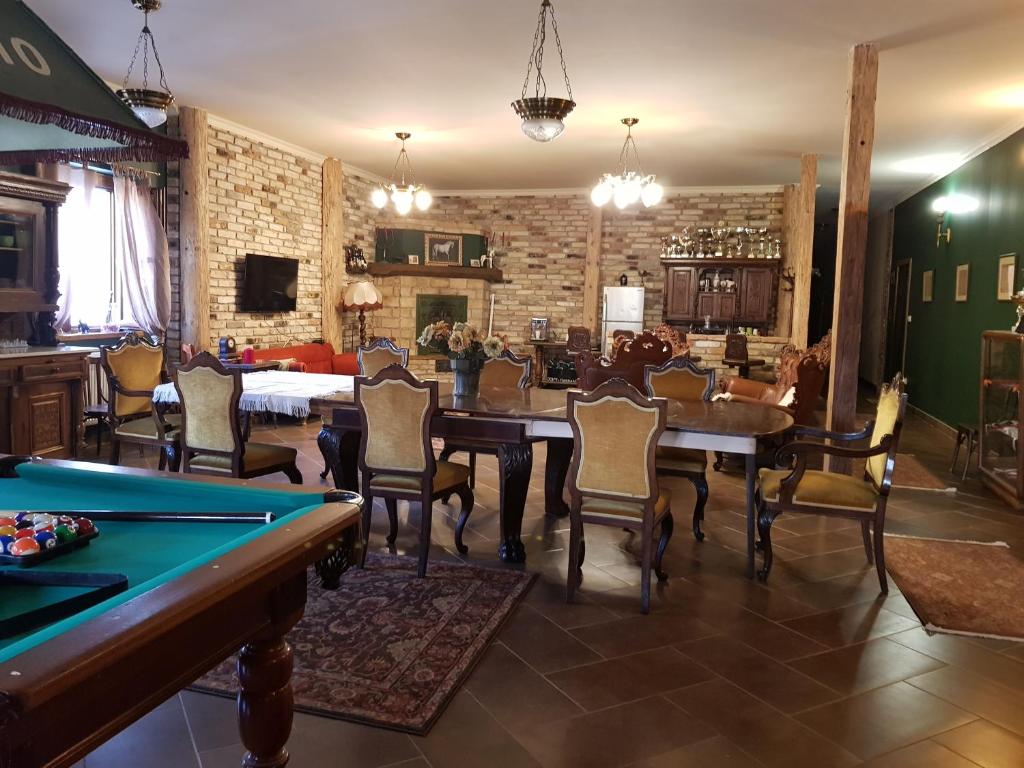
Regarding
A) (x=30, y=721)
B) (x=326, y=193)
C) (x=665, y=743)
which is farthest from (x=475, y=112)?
A: (x=30, y=721)

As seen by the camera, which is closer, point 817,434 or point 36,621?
point 36,621

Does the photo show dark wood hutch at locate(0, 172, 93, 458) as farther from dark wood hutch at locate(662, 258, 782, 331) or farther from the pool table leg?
dark wood hutch at locate(662, 258, 782, 331)

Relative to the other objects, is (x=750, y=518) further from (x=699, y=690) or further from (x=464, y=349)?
(x=464, y=349)

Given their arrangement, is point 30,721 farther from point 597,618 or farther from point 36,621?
point 597,618

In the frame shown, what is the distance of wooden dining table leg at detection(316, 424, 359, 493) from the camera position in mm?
4184

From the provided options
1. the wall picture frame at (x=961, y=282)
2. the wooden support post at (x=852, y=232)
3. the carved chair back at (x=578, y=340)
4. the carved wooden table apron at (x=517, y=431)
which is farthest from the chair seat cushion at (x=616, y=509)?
the carved chair back at (x=578, y=340)

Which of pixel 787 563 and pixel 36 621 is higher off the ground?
pixel 36 621

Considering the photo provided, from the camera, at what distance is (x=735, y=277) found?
36.0 feet

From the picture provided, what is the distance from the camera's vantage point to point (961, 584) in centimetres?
374

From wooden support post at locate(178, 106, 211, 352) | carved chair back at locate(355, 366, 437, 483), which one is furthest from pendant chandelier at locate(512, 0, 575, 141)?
wooden support post at locate(178, 106, 211, 352)

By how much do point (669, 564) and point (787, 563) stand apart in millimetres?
631

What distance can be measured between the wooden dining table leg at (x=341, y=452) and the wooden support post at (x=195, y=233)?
3.88 metres

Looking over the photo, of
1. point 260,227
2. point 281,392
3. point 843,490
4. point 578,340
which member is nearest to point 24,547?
point 281,392

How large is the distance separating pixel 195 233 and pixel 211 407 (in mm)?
4001
